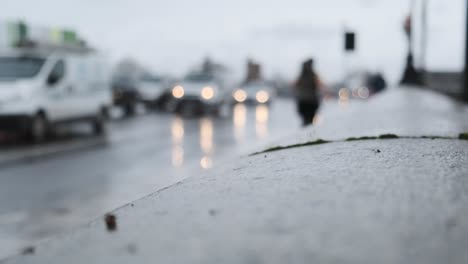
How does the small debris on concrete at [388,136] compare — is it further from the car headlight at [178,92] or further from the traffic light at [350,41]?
the car headlight at [178,92]

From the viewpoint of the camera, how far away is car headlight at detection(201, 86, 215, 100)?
2727cm

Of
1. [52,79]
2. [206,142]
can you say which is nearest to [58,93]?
[52,79]

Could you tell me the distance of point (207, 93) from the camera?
89.9 ft

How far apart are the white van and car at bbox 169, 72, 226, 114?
9561mm

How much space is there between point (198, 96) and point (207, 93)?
0.43 metres

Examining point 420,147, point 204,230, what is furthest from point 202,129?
point 204,230

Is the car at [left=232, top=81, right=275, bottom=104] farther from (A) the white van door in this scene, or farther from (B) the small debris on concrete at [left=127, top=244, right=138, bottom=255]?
(B) the small debris on concrete at [left=127, top=244, right=138, bottom=255]

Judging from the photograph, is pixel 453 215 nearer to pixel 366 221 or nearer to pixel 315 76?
pixel 366 221

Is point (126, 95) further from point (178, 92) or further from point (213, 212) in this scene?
point (213, 212)

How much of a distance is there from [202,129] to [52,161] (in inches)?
331

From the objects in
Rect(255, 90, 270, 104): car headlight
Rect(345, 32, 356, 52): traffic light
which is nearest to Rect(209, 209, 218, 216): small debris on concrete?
Rect(345, 32, 356, 52): traffic light

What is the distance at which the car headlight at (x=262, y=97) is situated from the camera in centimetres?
3775

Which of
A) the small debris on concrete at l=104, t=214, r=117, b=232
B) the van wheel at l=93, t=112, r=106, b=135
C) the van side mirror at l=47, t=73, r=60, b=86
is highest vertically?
the van side mirror at l=47, t=73, r=60, b=86

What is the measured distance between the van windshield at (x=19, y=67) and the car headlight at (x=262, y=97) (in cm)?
2332
